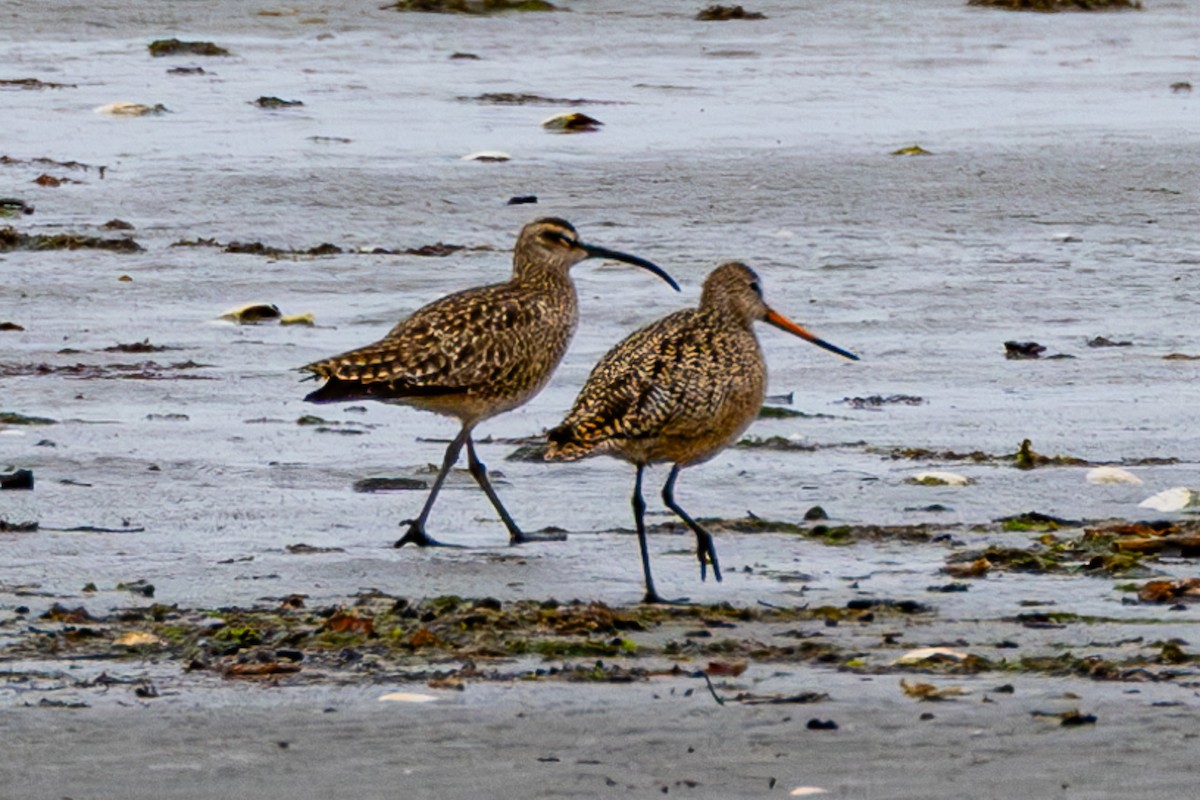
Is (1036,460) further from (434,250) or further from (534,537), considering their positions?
(434,250)

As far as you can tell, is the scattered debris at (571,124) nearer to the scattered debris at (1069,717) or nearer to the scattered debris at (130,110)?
the scattered debris at (130,110)

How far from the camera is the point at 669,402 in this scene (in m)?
7.52

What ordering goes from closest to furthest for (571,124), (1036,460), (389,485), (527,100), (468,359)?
(468,359), (389,485), (1036,460), (571,124), (527,100)

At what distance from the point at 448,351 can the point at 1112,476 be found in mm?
2211

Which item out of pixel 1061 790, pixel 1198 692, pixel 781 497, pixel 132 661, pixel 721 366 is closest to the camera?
pixel 1061 790

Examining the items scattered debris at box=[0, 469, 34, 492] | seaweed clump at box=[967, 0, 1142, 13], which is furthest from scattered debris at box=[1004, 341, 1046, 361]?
seaweed clump at box=[967, 0, 1142, 13]

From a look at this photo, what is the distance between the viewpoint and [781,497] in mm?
8391

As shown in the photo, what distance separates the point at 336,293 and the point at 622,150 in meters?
4.18

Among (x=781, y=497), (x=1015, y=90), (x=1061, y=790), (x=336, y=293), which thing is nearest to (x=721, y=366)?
(x=781, y=497)

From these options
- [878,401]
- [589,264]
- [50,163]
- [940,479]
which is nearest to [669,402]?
[940,479]

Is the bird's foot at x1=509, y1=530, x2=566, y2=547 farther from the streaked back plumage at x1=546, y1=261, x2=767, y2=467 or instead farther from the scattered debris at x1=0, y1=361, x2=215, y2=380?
the scattered debris at x1=0, y1=361, x2=215, y2=380

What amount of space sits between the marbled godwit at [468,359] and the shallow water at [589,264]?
12.5 inches

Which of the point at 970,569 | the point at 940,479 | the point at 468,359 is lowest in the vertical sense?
the point at 940,479

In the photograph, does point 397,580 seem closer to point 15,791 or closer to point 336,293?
point 15,791
